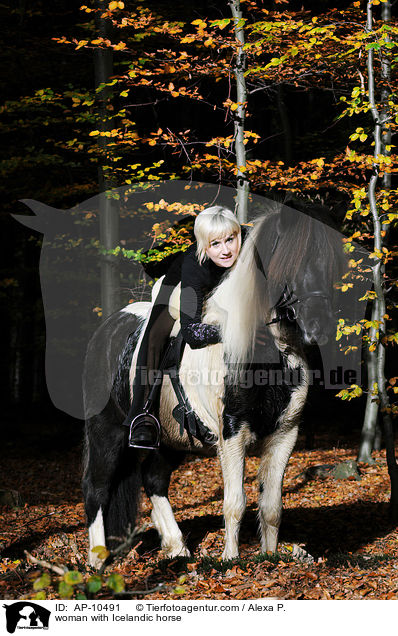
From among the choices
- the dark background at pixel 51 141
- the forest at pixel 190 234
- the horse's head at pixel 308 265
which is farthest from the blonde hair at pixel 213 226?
the dark background at pixel 51 141

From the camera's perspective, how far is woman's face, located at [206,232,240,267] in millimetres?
4118

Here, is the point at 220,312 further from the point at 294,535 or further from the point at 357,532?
the point at 357,532

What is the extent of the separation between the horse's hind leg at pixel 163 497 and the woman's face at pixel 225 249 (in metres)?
2.13

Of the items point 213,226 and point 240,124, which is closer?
point 213,226

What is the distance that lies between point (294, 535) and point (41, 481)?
6.57 metres

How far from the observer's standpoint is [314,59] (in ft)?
24.7

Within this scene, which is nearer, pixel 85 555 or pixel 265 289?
pixel 265 289

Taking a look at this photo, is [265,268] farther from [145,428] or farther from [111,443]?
[111,443]

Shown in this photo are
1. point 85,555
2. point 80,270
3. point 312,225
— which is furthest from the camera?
point 80,270

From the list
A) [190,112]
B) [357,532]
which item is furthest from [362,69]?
[190,112]

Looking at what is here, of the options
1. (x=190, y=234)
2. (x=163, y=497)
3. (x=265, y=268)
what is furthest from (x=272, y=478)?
→ (x=190, y=234)

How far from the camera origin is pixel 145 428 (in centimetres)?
472

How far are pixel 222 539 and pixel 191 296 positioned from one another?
286 cm
